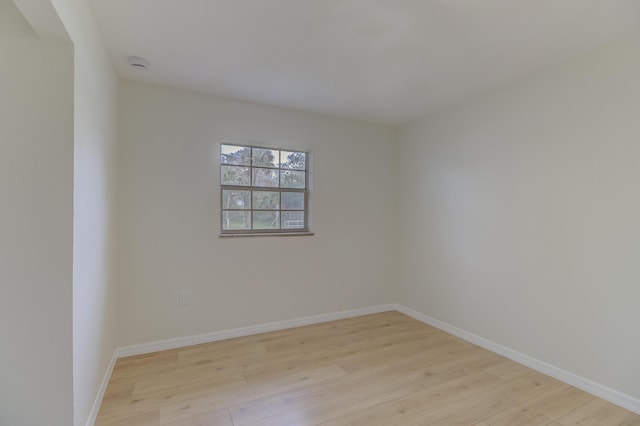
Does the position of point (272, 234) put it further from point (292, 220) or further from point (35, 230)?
point (35, 230)

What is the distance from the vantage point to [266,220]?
10.8ft

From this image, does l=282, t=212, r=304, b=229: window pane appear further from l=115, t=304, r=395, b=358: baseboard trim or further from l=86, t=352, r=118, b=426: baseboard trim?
l=86, t=352, r=118, b=426: baseboard trim

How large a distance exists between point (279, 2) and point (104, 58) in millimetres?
1313

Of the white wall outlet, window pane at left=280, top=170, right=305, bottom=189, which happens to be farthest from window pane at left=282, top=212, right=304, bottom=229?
the white wall outlet

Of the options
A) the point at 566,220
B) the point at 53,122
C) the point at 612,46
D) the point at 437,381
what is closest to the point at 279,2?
the point at 53,122

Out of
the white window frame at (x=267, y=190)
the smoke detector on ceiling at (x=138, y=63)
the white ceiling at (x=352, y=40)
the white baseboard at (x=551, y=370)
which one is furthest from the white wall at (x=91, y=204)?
the white baseboard at (x=551, y=370)

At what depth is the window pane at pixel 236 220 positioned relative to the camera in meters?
3.08

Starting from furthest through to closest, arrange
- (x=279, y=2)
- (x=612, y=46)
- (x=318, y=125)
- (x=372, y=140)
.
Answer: (x=372, y=140) → (x=318, y=125) → (x=612, y=46) → (x=279, y=2)

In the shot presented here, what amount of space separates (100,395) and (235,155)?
2.19 metres

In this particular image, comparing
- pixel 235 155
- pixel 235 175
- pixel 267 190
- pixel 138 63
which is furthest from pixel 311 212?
pixel 138 63

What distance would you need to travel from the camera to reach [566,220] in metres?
2.29

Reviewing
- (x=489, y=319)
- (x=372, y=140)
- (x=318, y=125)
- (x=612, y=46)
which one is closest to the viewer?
(x=612, y=46)

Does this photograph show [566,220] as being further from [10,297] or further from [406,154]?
[10,297]

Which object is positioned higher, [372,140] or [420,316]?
[372,140]
